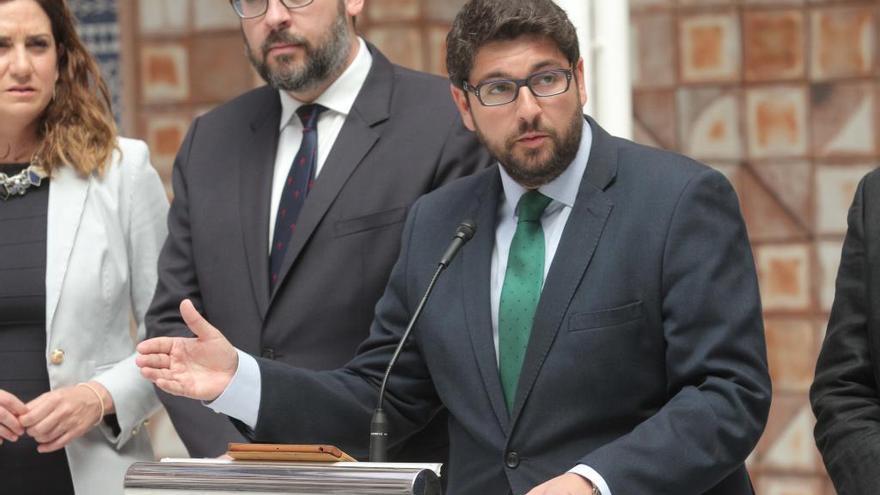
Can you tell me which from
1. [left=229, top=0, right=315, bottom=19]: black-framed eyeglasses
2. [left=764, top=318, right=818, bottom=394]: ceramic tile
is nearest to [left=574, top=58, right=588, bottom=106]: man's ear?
[left=229, top=0, right=315, bottom=19]: black-framed eyeglasses

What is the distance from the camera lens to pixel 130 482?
2.49 m

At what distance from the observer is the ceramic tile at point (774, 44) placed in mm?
5875

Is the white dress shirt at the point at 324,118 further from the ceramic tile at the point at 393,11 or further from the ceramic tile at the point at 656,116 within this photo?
the ceramic tile at the point at 656,116

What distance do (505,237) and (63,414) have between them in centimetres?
109

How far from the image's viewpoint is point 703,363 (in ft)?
8.73

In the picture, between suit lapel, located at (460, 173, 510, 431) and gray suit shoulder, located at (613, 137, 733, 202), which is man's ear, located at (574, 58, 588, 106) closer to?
gray suit shoulder, located at (613, 137, 733, 202)

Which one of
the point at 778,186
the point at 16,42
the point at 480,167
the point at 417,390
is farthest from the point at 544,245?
the point at 778,186

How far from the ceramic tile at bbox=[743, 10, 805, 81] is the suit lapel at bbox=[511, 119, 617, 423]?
318cm

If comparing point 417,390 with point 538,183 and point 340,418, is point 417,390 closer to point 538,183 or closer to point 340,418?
point 340,418

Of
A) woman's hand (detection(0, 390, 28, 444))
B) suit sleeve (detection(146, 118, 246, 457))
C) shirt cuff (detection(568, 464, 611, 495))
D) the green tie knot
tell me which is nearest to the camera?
shirt cuff (detection(568, 464, 611, 495))

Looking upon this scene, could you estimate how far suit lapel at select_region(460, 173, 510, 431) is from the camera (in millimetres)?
2811

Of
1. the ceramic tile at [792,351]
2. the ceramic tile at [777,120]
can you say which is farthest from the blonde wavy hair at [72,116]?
the ceramic tile at [792,351]

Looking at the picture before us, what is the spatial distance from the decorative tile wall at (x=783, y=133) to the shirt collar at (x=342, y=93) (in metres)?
2.62

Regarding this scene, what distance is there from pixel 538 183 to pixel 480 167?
0.61 metres
